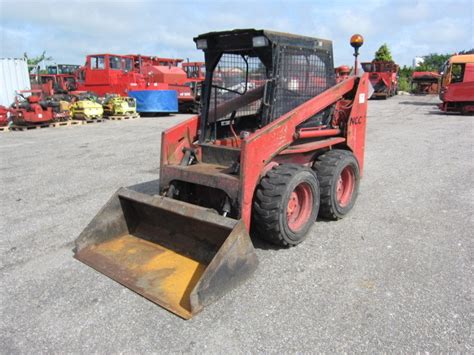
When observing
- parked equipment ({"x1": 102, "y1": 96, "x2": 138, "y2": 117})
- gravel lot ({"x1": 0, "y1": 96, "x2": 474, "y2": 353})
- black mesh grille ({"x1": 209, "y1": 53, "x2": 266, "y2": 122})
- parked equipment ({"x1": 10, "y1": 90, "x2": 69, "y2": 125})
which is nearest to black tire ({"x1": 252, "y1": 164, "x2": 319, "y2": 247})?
gravel lot ({"x1": 0, "y1": 96, "x2": 474, "y2": 353})

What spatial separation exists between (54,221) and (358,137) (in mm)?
4147

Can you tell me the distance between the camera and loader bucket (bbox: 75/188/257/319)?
3.06m

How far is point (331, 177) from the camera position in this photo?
4.49 m

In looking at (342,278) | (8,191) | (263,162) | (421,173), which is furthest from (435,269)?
(8,191)

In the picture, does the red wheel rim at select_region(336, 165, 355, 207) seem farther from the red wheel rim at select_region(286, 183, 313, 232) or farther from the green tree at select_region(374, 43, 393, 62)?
the green tree at select_region(374, 43, 393, 62)

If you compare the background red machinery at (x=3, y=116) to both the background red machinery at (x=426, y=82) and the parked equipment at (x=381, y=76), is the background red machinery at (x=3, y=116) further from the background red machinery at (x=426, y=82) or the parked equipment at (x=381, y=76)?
the background red machinery at (x=426, y=82)

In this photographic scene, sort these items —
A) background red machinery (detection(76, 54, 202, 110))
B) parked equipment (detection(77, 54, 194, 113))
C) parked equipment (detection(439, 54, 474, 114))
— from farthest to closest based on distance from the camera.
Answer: background red machinery (detection(76, 54, 202, 110)) → parked equipment (detection(77, 54, 194, 113)) → parked equipment (detection(439, 54, 474, 114))

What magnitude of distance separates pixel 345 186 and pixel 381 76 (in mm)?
24760

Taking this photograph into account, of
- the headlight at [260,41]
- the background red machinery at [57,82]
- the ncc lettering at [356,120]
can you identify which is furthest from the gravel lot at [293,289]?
the background red machinery at [57,82]

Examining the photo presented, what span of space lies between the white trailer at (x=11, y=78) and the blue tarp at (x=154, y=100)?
4.45 meters

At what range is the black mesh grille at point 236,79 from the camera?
4.52 metres

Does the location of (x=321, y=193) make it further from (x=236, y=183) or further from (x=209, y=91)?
(x=209, y=91)

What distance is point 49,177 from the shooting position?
7098 millimetres

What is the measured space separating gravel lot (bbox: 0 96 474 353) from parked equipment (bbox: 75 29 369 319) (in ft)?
0.69
